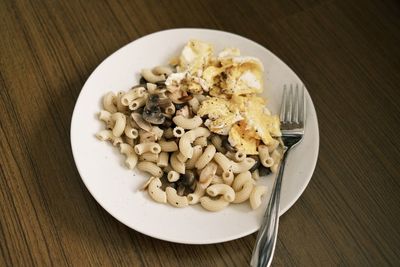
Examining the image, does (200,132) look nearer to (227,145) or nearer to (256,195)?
(227,145)

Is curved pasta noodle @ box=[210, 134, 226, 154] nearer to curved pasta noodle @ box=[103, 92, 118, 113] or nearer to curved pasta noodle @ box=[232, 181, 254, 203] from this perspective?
curved pasta noodle @ box=[232, 181, 254, 203]

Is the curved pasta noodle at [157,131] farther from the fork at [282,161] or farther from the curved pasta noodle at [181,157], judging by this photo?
the fork at [282,161]

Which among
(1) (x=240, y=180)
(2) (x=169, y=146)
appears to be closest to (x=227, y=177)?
(1) (x=240, y=180)

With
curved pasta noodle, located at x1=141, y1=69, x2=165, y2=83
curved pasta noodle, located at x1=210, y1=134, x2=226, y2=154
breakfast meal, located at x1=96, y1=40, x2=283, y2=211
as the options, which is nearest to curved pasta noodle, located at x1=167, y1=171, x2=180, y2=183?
breakfast meal, located at x1=96, y1=40, x2=283, y2=211

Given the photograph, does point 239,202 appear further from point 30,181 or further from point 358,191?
point 30,181

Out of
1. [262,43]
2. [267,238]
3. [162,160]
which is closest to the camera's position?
[267,238]

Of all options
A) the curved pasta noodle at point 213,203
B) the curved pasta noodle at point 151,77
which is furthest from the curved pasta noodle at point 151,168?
the curved pasta noodle at point 151,77
